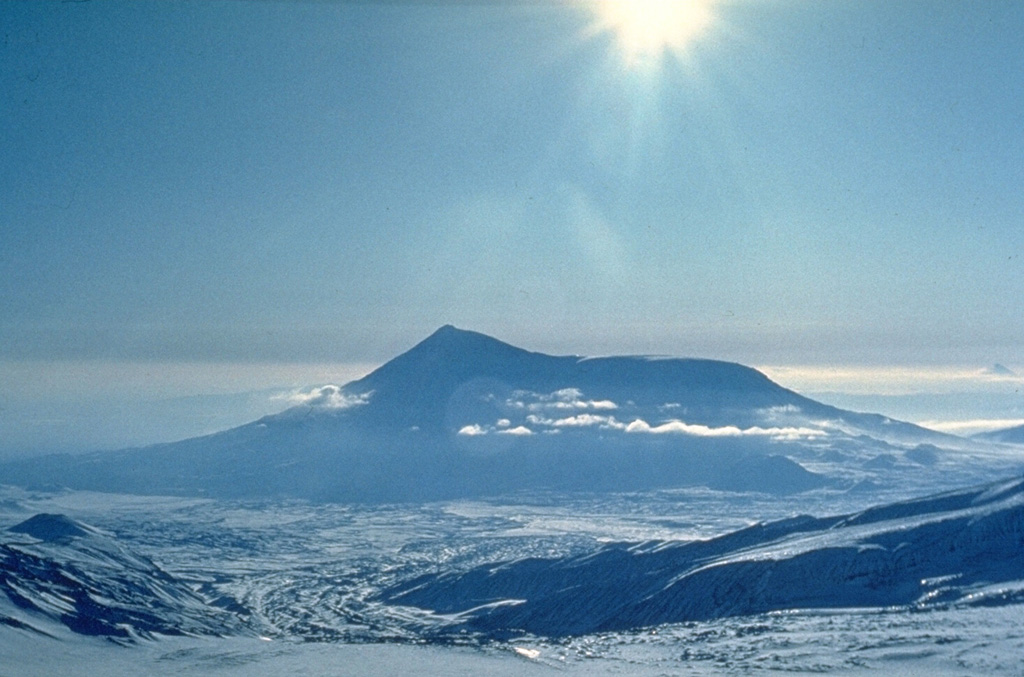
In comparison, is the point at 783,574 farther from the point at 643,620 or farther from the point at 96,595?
the point at 96,595

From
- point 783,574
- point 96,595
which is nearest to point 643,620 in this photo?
point 783,574

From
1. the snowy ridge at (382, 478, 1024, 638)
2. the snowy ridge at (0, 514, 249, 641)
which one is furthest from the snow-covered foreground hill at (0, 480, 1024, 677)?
the snowy ridge at (0, 514, 249, 641)

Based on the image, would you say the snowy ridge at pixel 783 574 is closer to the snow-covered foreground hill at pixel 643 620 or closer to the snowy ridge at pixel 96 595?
the snow-covered foreground hill at pixel 643 620

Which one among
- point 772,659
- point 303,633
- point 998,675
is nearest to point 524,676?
point 772,659

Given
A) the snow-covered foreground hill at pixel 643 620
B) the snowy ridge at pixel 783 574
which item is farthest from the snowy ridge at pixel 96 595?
the snowy ridge at pixel 783 574

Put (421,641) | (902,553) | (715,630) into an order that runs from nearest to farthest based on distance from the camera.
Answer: (715,630) → (421,641) → (902,553)

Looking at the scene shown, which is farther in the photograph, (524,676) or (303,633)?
(303,633)

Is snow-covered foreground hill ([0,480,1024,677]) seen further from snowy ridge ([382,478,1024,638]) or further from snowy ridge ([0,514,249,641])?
snowy ridge ([0,514,249,641])

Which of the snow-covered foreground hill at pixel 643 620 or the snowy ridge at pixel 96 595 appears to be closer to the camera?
the snow-covered foreground hill at pixel 643 620

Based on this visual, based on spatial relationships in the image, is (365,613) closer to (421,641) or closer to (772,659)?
(421,641)
